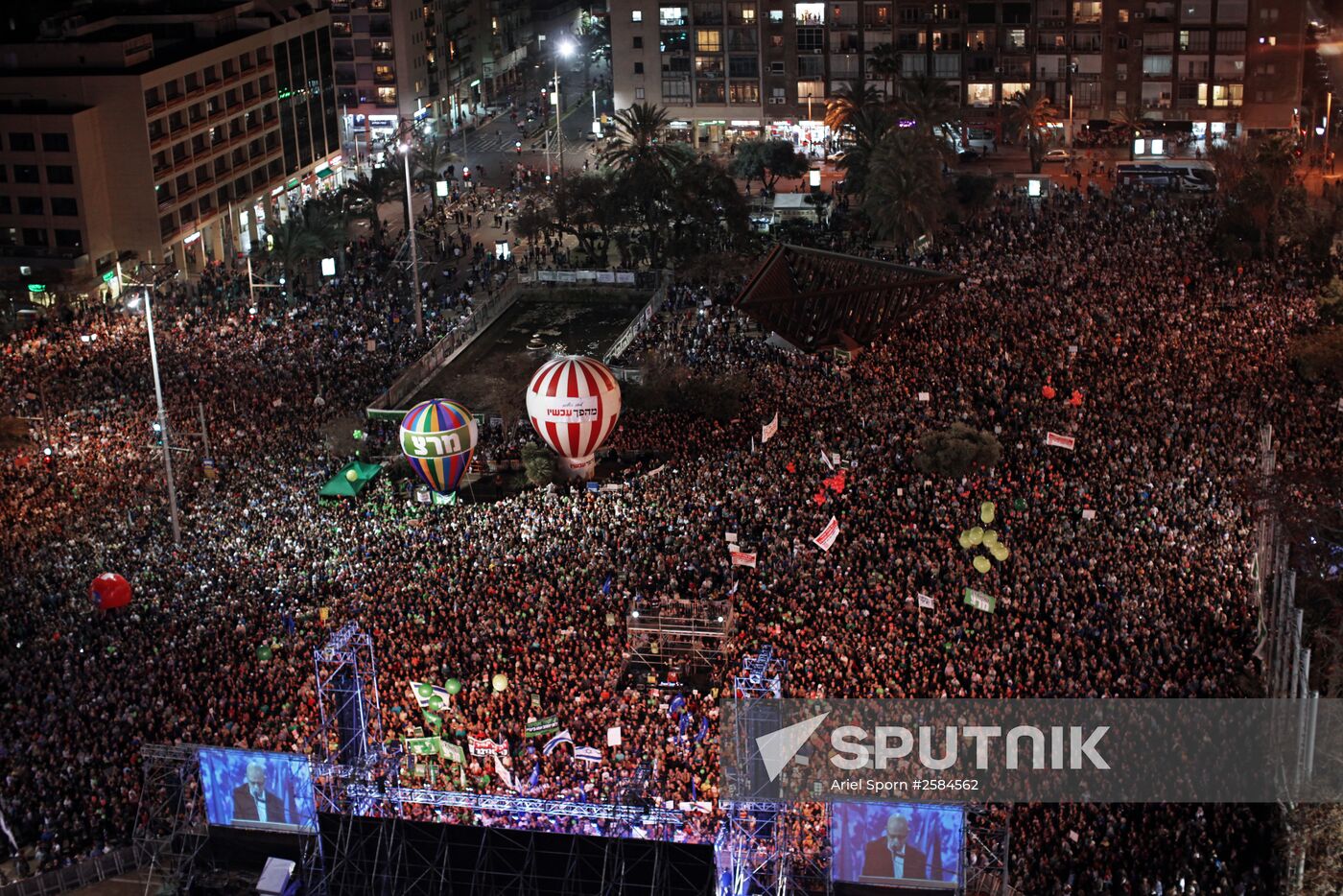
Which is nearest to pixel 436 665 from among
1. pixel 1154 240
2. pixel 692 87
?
pixel 1154 240

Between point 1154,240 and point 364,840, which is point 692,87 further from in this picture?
point 364,840

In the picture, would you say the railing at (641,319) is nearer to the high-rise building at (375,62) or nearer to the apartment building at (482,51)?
the high-rise building at (375,62)

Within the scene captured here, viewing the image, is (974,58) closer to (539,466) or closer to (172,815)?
(539,466)

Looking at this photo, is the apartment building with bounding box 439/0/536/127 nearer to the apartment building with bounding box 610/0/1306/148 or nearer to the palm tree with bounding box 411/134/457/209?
the palm tree with bounding box 411/134/457/209

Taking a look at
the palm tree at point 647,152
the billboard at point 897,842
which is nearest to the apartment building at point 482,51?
the palm tree at point 647,152

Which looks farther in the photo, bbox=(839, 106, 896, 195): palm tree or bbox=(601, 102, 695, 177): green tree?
bbox=(839, 106, 896, 195): palm tree

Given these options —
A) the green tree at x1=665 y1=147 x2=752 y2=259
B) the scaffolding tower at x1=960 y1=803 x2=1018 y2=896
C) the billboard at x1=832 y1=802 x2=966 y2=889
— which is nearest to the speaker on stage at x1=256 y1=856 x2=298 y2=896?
the billboard at x1=832 y1=802 x2=966 y2=889

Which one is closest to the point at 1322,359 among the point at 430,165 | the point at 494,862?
the point at 494,862
